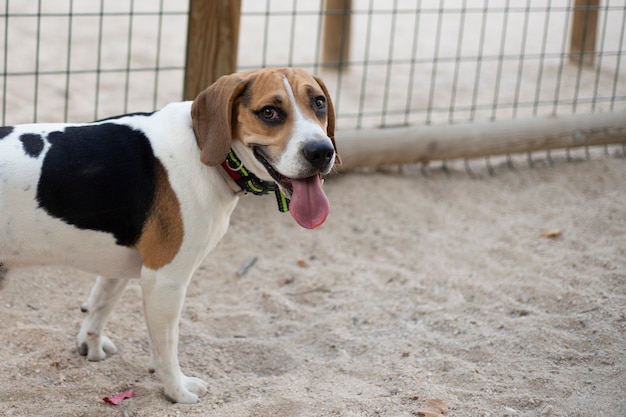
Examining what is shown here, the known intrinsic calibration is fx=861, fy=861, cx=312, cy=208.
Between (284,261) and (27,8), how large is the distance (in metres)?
4.80

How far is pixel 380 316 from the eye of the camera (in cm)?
441

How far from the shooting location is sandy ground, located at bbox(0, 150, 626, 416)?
11.8ft

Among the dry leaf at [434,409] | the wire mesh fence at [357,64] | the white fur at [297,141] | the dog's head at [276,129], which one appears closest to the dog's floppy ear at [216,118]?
the dog's head at [276,129]

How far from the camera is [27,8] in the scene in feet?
27.3

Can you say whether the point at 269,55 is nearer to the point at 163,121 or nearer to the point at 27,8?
the point at 27,8

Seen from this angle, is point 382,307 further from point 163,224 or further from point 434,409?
point 163,224

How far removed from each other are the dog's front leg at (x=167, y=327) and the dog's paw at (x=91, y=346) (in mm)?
364

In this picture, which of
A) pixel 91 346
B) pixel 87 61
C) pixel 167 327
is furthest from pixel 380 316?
pixel 87 61

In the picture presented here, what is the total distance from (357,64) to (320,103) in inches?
103

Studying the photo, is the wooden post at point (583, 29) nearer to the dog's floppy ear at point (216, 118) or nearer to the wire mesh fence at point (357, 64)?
the wire mesh fence at point (357, 64)

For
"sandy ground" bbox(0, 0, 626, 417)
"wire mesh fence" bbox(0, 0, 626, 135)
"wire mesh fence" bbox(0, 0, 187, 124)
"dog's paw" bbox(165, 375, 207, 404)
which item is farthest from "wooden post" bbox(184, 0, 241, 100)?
"dog's paw" bbox(165, 375, 207, 404)

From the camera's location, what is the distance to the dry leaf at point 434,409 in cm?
345

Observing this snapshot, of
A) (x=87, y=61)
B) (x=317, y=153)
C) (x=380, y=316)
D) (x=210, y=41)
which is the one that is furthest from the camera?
(x=87, y=61)

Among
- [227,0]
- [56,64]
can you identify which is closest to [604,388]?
[227,0]
